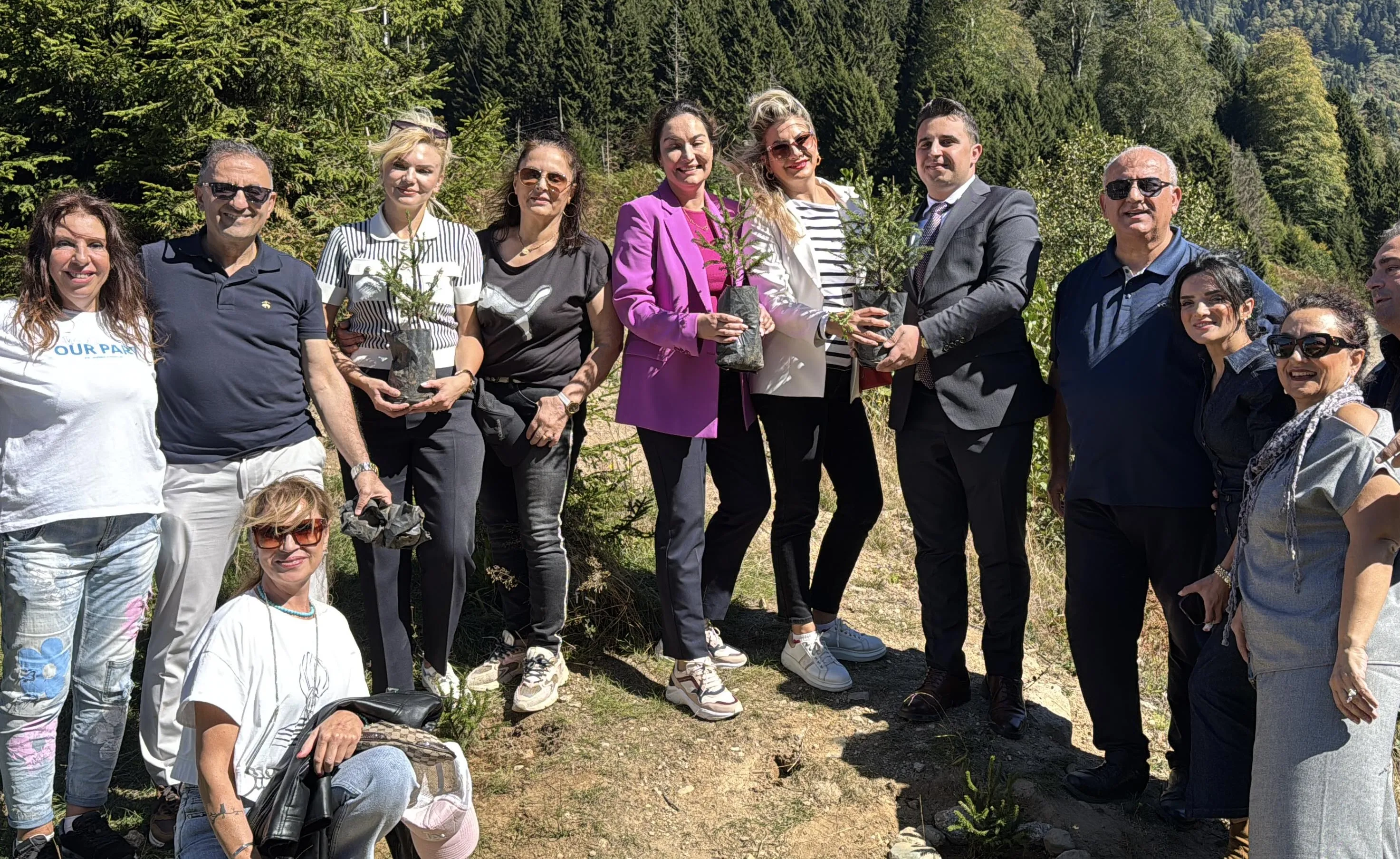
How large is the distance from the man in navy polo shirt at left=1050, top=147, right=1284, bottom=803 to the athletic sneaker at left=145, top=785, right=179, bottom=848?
122 inches

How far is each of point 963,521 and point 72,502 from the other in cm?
303

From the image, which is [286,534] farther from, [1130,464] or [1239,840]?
[1239,840]

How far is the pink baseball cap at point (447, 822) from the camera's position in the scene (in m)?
2.99

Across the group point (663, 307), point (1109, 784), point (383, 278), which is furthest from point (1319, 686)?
point (383, 278)

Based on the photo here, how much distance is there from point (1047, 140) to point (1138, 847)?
160ft

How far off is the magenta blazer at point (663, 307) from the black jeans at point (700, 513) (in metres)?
0.09

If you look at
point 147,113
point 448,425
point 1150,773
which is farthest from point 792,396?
point 147,113

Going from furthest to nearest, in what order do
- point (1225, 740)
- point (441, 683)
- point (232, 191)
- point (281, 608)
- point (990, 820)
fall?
point (441, 683)
point (990, 820)
point (232, 191)
point (1225, 740)
point (281, 608)

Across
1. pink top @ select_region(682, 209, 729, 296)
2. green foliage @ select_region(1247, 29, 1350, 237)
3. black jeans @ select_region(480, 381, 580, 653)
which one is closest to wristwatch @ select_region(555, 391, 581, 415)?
black jeans @ select_region(480, 381, 580, 653)

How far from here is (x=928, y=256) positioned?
13.6 feet

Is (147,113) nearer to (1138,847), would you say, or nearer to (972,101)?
(1138,847)

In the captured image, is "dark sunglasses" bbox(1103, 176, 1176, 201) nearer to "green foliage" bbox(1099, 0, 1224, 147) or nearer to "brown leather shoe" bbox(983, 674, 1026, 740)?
"brown leather shoe" bbox(983, 674, 1026, 740)

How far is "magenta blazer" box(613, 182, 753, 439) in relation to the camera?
4145mm

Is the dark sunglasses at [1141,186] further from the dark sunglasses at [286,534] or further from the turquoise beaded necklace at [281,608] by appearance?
the turquoise beaded necklace at [281,608]
